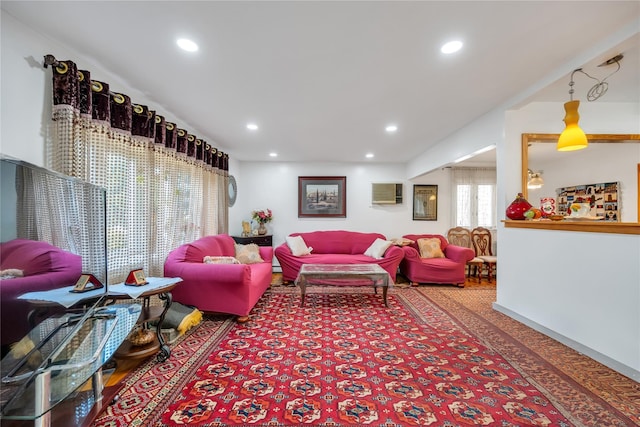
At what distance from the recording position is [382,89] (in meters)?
2.43

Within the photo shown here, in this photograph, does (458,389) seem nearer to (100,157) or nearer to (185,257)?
(185,257)

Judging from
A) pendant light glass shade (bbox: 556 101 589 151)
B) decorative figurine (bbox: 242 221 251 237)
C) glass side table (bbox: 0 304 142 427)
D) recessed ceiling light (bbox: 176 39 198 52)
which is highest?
recessed ceiling light (bbox: 176 39 198 52)

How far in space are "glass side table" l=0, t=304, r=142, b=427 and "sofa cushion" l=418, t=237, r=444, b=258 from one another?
4505mm

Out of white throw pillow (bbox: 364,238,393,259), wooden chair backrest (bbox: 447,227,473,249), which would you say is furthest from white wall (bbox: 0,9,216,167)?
wooden chair backrest (bbox: 447,227,473,249)

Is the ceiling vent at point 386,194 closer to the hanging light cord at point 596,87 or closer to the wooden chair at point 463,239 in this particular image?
the wooden chair at point 463,239

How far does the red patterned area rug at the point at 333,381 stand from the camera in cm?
147

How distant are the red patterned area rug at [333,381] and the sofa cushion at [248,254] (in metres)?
1.21

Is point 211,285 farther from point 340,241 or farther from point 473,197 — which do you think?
point 473,197

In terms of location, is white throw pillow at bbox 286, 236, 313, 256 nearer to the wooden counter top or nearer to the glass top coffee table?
the glass top coffee table

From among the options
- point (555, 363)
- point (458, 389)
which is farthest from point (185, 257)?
point (555, 363)

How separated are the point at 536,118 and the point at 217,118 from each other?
384cm

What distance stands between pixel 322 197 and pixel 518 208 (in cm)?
365

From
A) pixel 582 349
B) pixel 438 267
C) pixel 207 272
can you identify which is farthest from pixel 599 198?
pixel 207 272

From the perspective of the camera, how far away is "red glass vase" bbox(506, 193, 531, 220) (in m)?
2.71
